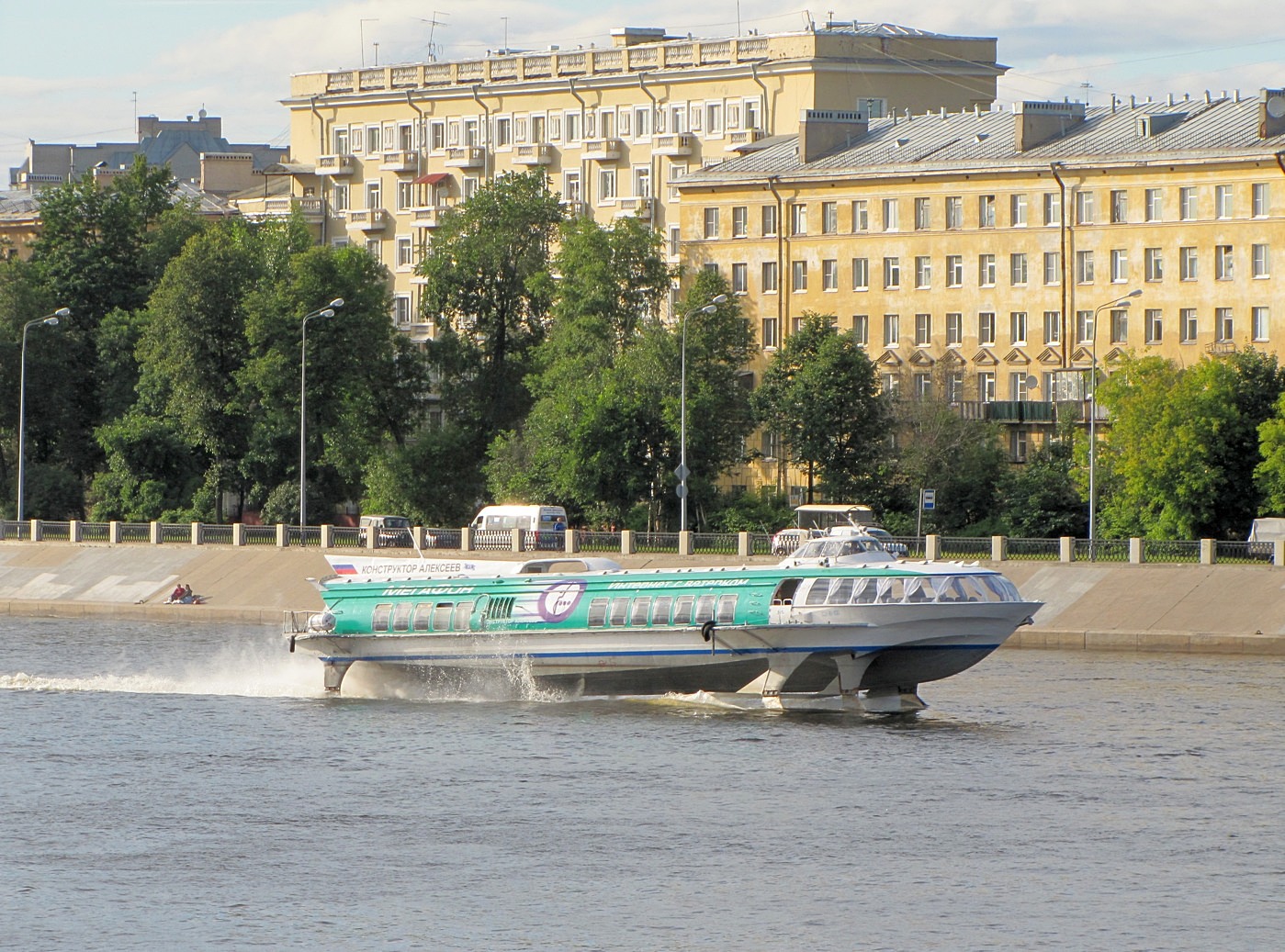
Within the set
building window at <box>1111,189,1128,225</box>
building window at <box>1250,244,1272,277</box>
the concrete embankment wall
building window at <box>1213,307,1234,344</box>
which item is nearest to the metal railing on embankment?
the concrete embankment wall

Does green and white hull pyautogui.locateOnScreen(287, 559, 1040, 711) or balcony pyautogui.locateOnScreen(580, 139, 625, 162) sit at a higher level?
balcony pyautogui.locateOnScreen(580, 139, 625, 162)

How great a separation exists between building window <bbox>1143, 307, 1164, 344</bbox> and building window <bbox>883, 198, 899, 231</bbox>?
13004mm

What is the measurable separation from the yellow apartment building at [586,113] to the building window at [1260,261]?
2790 cm

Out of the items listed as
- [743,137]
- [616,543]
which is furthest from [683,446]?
[743,137]

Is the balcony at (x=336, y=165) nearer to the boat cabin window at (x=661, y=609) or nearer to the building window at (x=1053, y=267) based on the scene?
the building window at (x=1053, y=267)

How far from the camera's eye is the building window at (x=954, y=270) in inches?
4451

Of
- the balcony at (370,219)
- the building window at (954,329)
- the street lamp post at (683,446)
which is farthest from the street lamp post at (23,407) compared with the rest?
the building window at (954,329)

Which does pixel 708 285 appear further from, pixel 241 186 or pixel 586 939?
pixel 586 939

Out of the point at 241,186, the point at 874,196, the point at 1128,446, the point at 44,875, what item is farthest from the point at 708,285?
the point at 44,875

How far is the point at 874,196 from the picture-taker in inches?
4515

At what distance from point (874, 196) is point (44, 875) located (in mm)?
81913

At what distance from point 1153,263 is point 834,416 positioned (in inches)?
638

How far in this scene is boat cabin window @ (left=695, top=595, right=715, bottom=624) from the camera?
55.0 m

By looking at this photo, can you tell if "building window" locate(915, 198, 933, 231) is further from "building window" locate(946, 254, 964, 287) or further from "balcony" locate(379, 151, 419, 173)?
"balcony" locate(379, 151, 419, 173)
